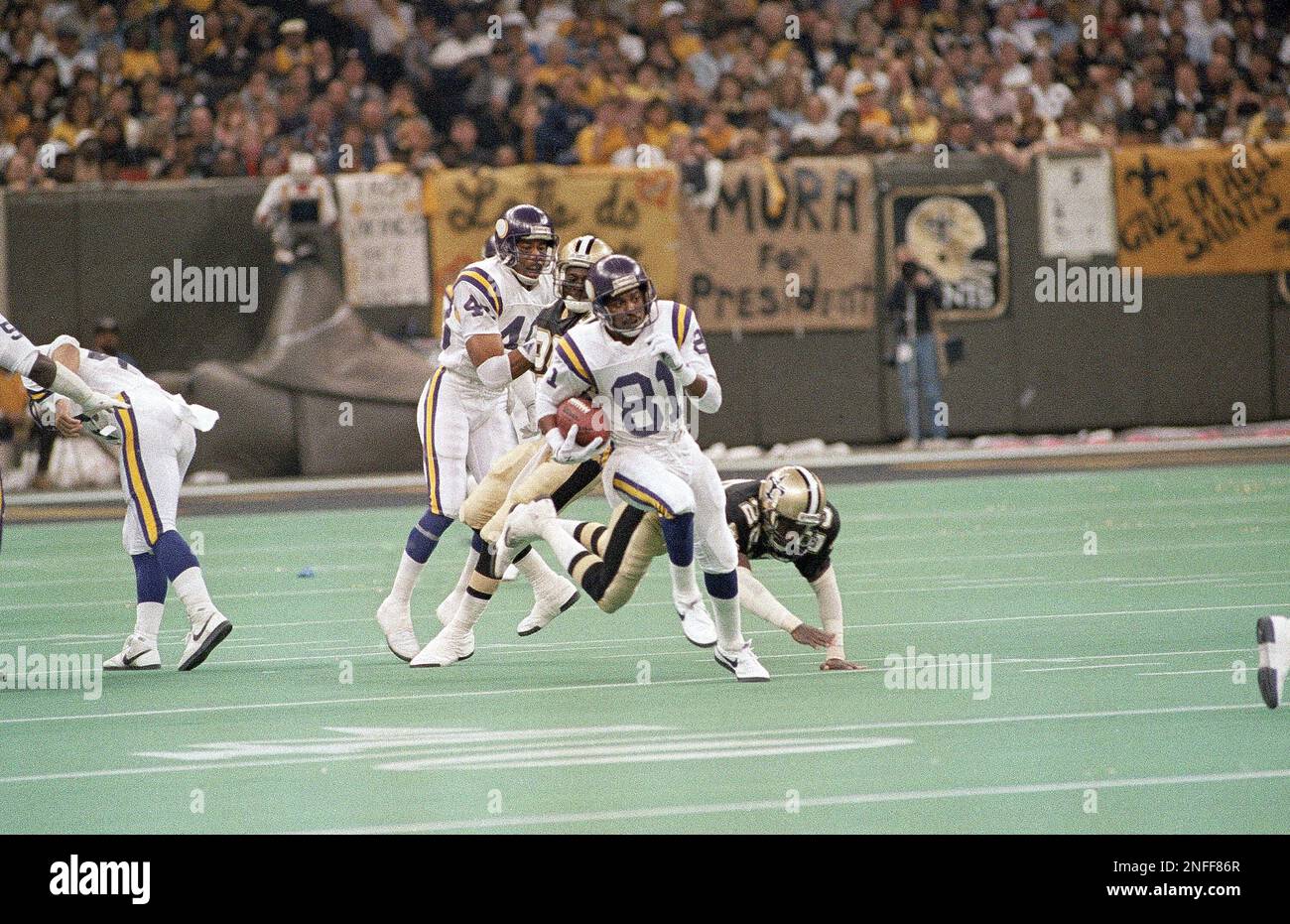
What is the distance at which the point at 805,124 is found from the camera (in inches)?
830

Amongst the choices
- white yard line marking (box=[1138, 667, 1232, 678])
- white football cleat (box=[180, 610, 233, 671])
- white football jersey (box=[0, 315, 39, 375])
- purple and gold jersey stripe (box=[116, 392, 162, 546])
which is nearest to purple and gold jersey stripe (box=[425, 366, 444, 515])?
white football cleat (box=[180, 610, 233, 671])

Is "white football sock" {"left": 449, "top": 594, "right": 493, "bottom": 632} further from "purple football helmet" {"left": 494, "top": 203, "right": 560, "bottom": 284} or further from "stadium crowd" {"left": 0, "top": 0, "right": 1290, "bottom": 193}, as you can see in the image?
"stadium crowd" {"left": 0, "top": 0, "right": 1290, "bottom": 193}

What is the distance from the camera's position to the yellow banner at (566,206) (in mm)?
19875

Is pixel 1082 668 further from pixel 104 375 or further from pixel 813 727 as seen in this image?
pixel 104 375

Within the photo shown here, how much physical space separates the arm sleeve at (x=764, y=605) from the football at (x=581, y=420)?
1046 mm

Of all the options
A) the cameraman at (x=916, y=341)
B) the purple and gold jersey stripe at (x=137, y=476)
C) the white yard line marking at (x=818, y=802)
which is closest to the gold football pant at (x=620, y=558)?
the purple and gold jersey stripe at (x=137, y=476)

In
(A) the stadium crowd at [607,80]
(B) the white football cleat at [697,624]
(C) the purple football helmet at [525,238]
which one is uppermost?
(A) the stadium crowd at [607,80]

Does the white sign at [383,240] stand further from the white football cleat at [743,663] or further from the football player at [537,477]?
the white football cleat at [743,663]

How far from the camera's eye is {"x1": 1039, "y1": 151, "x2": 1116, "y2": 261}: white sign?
2122 cm

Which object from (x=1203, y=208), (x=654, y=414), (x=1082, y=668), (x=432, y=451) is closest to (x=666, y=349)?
(x=654, y=414)

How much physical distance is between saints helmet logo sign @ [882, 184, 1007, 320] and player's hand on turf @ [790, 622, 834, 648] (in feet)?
41.5

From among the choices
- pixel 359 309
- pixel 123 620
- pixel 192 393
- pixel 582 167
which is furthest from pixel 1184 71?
pixel 123 620

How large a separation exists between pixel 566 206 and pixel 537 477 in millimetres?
10999

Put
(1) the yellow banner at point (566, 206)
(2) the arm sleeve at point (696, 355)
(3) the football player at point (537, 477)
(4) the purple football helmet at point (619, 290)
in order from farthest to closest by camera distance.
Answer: (1) the yellow banner at point (566, 206), (3) the football player at point (537, 477), (2) the arm sleeve at point (696, 355), (4) the purple football helmet at point (619, 290)
